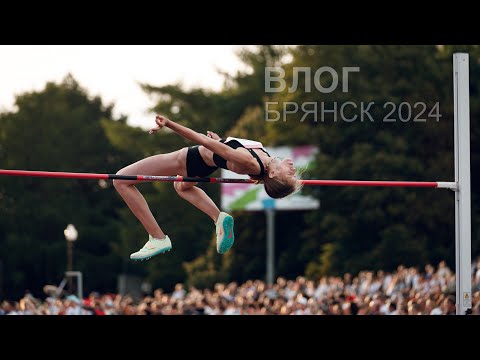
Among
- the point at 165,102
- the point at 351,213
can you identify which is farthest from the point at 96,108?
the point at 351,213

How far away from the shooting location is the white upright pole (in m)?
10.9

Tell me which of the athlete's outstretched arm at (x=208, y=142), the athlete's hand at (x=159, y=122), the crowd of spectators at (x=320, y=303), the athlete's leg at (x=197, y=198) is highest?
the athlete's hand at (x=159, y=122)

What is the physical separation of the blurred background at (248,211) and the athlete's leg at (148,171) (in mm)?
8095

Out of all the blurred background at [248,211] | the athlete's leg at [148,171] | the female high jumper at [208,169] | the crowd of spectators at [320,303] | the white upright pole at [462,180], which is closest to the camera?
the female high jumper at [208,169]

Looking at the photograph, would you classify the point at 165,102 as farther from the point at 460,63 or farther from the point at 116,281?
the point at 460,63

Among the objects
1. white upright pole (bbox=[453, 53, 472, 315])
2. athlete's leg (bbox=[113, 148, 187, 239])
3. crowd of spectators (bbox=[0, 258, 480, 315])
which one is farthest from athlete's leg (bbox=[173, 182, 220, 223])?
crowd of spectators (bbox=[0, 258, 480, 315])

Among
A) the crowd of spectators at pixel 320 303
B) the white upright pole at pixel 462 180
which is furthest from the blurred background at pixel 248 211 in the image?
the white upright pole at pixel 462 180

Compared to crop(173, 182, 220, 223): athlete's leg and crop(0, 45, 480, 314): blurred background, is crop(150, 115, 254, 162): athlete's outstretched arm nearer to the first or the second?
crop(173, 182, 220, 223): athlete's leg

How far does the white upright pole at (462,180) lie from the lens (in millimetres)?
10945

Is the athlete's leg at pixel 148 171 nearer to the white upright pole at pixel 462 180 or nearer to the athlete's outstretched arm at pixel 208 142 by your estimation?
the athlete's outstretched arm at pixel 208 142

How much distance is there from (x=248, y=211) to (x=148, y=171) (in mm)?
34042

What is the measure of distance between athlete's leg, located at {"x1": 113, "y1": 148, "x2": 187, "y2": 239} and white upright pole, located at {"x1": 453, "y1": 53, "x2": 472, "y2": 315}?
2753mm

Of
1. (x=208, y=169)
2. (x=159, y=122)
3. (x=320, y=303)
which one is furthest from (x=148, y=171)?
(x=320, y=303)

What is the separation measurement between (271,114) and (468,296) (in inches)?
1235
